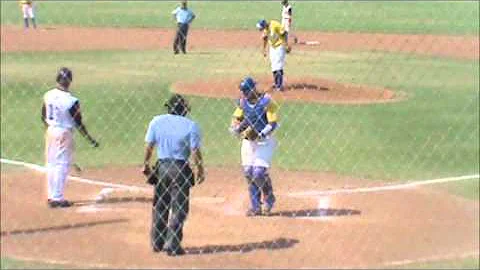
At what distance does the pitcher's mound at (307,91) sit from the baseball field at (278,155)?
2.6 inches

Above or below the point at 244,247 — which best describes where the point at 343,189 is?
below

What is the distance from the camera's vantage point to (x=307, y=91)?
21.7 metres

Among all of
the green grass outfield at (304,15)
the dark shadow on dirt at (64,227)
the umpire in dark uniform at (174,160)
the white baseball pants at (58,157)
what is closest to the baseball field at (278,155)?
the dark shadow on dirt at (64,227)

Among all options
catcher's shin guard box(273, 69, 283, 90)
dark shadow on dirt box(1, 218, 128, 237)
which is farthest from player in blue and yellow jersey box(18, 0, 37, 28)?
dark shadow on dirt box(1, 218, 128, 237)

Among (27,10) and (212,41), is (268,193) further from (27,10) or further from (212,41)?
(27,10)

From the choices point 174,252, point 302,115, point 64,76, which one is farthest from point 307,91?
point 174,252

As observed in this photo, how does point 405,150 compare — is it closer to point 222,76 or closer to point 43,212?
point 43,212

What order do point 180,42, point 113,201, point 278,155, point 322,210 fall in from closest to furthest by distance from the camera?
point 322,210 → point 113,201 → point 278,155 → point 180,42

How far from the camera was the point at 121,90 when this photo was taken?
2209 centimetres

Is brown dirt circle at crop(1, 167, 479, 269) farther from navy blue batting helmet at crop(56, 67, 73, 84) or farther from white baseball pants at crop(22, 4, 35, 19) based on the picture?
white baseball pants at crop(22, 4, 35, 19)

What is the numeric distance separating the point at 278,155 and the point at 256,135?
4634 mm

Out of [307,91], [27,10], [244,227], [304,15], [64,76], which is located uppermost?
[64,76]

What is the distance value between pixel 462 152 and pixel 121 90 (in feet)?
28.2

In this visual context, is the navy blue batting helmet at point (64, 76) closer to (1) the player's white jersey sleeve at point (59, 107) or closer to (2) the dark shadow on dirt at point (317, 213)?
(1) the player's white jersey sleeve at point (59, 107)
